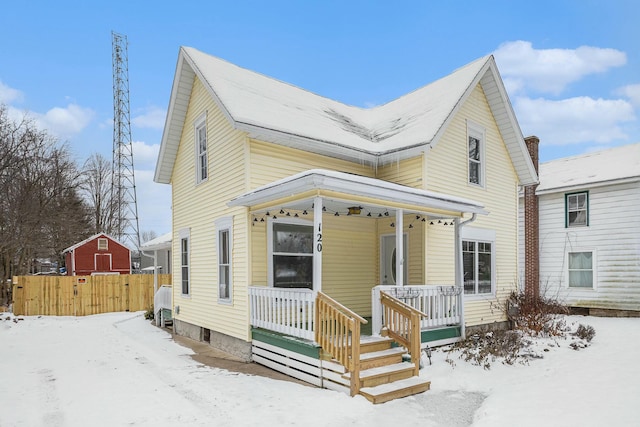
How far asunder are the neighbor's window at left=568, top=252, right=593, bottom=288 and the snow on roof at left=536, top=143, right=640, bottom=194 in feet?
8.43

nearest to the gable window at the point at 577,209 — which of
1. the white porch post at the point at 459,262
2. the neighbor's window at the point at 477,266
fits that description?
the neighbor's window at the point at 477,266

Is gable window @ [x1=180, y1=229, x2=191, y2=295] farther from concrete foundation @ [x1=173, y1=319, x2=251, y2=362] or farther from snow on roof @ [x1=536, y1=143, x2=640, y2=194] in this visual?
snow on roof @ [x1=536, y1=143, x2=640, y2=194]

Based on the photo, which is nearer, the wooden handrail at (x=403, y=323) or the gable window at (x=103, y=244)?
the wooden handrail at (x=403, y=323)

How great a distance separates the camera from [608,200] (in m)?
15.2

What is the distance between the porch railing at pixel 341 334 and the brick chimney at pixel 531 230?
12.3m

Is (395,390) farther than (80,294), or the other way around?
(80,294)

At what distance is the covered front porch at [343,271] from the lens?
282 inches

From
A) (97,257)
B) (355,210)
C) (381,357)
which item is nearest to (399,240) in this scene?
(355,210)

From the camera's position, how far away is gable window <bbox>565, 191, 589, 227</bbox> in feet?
52.0

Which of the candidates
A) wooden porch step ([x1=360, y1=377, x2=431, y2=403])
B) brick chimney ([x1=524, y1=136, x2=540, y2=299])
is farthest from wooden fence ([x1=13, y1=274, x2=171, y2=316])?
brick chimney ([x1=524, y1=136, x2=540, y2=299])

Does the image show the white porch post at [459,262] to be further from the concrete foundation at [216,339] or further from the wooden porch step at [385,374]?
the concrete foundation at [216,339]

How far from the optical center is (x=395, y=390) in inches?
259

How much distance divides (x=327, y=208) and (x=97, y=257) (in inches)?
816

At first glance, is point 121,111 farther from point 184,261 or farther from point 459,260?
point 459,260
